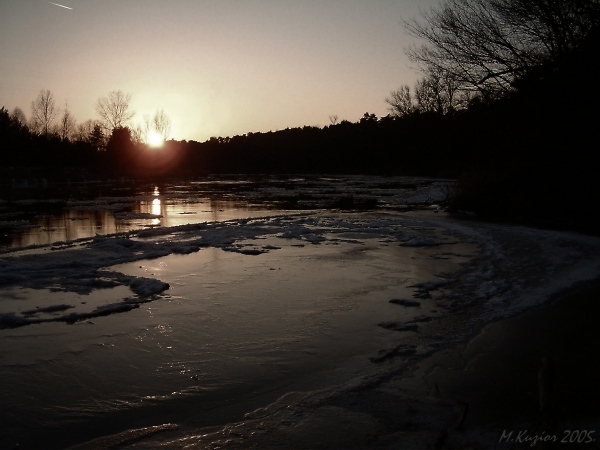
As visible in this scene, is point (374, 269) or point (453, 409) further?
point (374, 269)

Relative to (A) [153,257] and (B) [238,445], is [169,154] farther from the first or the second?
(B) [238,445]

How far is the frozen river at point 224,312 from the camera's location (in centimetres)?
413

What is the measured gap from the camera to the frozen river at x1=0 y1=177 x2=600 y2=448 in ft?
13.6

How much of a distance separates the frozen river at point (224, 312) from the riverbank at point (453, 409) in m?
0.25

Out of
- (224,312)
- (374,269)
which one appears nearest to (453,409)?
(224,312)

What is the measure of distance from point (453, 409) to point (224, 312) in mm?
3302

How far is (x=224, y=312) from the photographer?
6426mm

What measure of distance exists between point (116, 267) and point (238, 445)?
6.45m

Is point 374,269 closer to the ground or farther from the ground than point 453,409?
farther from the ground

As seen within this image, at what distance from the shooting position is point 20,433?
141 inches

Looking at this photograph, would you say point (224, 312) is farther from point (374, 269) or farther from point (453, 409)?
point (374, 269)

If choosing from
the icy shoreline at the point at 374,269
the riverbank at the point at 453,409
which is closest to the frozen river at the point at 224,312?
the icy shoreline at the point at 374,269

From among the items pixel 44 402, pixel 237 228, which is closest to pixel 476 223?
pixel 237 228

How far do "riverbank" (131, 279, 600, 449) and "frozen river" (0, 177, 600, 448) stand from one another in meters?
0.25
